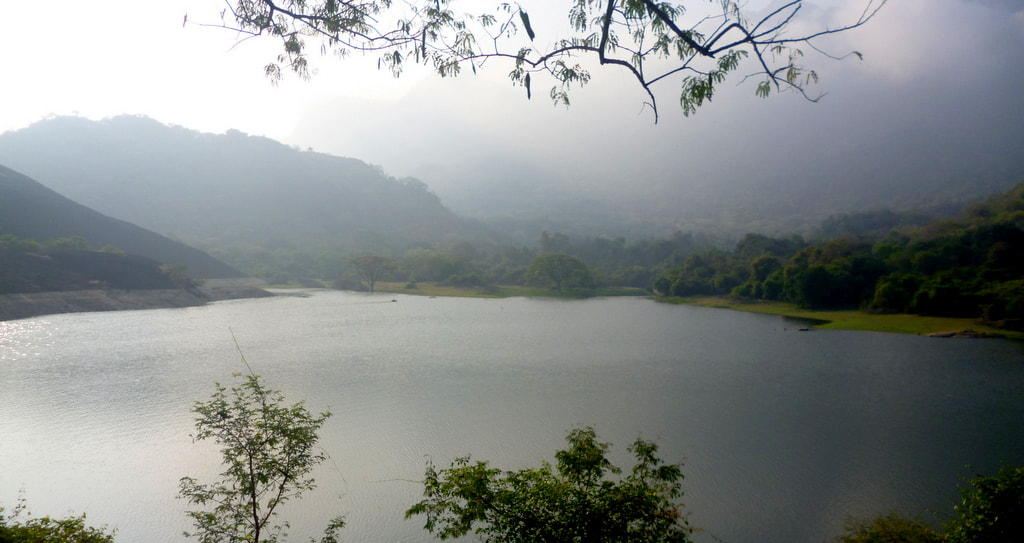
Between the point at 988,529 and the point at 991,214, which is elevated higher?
the point at 991,214

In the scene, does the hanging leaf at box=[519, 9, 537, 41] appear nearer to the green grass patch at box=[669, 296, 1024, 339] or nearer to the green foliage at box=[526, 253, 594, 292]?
the green grass patch at box=[669, 296, 1024, 339]

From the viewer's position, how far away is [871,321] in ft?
95.5

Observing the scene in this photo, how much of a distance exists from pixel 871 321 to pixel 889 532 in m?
27.0

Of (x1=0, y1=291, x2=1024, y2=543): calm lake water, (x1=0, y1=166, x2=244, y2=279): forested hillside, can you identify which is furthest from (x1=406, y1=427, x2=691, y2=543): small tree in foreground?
(x1=0, y1=166, x2=244, y2=279): forested hillside

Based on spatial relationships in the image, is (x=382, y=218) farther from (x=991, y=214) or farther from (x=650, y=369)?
(x=650, y=369)

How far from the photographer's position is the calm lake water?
7.72 meters

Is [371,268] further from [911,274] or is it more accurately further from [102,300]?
[911,274]

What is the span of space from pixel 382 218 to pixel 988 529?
4545 inches

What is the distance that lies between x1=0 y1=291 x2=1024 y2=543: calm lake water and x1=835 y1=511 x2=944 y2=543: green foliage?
0.31m

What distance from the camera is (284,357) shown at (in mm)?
18703

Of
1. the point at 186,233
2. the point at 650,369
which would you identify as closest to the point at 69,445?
the point at 650,369

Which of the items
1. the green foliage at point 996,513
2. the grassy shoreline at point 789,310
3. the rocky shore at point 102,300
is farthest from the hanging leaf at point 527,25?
the rocky shore at point 102,300

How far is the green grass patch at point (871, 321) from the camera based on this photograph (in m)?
24.8

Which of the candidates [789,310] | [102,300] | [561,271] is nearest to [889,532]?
[789,310]
